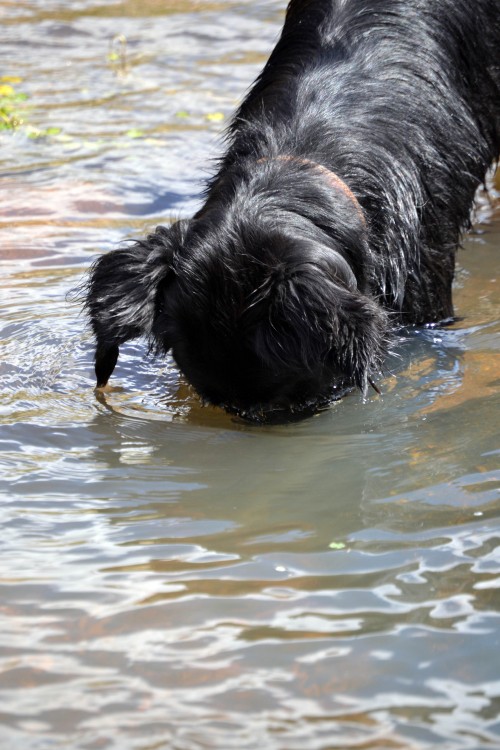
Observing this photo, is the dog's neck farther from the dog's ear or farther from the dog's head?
Answer: the dog's ear

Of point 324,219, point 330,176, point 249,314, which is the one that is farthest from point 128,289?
point 330,176

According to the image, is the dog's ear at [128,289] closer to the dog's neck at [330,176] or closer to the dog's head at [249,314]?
the dog's head at [249,314]

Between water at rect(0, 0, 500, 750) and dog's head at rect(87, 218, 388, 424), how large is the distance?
0.81 ft

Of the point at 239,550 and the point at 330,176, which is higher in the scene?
the point at 330,176

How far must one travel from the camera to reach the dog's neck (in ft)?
14.6

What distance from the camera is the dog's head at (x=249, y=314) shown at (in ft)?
13.0

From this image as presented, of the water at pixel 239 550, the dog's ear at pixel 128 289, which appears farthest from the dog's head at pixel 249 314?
the water at pixel 239 550

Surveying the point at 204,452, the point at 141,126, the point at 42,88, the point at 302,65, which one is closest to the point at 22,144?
the point at 141,126

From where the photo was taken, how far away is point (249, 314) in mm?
3996

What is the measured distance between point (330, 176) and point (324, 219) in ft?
0.84

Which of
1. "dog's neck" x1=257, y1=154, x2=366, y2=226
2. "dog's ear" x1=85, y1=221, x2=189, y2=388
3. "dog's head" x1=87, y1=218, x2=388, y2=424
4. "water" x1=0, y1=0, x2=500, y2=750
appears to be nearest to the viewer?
"water" x1=0, y1=0, x2=500, y2=750

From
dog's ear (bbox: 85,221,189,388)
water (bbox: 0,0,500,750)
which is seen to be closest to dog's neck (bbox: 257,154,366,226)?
dog's ear (bbox: 85,221,189,388)

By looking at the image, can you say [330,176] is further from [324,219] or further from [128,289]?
[128,289]

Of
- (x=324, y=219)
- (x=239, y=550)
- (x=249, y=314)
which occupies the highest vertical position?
(x=324, y=219)
